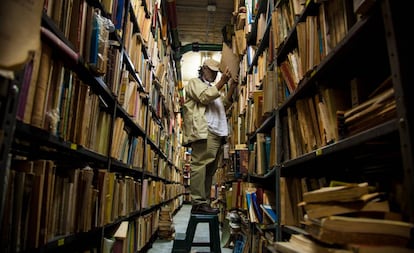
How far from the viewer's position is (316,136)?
132 cm

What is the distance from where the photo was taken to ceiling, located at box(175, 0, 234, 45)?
4.90 metres

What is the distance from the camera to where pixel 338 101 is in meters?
1.18

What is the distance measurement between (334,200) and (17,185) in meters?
0.93

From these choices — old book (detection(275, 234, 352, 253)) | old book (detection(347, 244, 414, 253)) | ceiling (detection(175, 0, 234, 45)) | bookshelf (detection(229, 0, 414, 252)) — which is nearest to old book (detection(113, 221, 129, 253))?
bookshelf (detection(229, 0, 414, 252))

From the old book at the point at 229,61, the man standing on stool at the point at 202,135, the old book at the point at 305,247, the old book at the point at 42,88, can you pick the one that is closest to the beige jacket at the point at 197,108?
the man standing on stool at the point at 202,135

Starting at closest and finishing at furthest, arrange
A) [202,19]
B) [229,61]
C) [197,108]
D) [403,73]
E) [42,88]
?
[403,73]
[42,88]
[197,108]
[229,61]
[202,19]

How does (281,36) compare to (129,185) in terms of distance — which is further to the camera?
(129,185)

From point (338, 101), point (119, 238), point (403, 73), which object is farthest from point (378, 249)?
point (119, 238)

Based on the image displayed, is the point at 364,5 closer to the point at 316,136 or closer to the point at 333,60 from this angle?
the point at 333,60

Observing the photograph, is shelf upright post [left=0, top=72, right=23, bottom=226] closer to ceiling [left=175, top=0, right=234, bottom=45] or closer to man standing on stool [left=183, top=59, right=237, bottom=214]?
man standing on stool [left=183, top=59, right=237, bottom=214]

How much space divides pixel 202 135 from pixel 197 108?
0.35 metres

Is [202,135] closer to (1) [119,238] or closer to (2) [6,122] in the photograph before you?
(1) [119,238]

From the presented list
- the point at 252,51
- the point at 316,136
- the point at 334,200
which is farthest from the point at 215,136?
the point at 334,200

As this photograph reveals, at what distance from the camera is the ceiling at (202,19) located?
490cm
